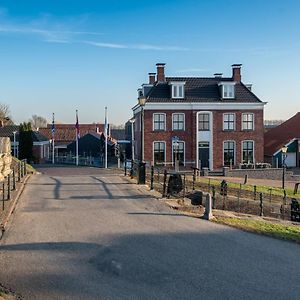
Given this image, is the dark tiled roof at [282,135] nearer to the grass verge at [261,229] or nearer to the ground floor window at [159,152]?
the ground floor window at [159,152]

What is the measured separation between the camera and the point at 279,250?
33.7 ft

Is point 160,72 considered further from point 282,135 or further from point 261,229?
point 261,229

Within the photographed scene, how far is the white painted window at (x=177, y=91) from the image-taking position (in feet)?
150

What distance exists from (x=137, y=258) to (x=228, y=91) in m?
39.0

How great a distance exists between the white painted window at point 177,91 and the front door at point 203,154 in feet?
16.3

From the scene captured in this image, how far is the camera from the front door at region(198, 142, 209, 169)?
46.7 metres

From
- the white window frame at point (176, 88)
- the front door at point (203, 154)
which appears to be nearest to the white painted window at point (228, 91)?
the white window frame at point (176, 88)

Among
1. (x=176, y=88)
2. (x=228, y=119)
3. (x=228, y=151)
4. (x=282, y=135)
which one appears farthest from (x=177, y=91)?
(x=282, y=135)

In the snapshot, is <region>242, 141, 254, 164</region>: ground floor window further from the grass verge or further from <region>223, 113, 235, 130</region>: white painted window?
the grass verge

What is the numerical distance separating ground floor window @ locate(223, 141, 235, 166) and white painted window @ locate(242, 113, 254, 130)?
2.01 metres

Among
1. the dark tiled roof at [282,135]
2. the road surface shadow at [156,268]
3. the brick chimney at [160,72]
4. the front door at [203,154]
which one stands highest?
the brick chimney at [160,72]

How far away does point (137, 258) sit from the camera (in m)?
9.05

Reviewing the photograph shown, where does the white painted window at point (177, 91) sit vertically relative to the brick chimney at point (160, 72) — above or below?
below

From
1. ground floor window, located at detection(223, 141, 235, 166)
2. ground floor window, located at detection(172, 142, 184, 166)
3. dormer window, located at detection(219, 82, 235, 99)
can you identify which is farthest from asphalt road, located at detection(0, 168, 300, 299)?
dormer window, located at detection(219, 82, 235, 99)
